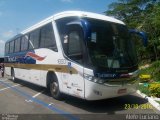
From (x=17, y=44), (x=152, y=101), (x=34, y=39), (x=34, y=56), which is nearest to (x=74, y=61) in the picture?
(x=152, y=101)

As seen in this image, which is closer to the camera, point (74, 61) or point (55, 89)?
point (74, 61)

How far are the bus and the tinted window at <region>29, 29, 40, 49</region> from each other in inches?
55.4

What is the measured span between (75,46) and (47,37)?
3.07 m

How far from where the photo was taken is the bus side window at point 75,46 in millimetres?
9398

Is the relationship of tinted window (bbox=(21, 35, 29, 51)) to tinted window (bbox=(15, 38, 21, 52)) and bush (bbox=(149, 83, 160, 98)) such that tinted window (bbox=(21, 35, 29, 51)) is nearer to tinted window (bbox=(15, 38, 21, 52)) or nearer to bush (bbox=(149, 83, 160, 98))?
tinted window (bbox=(15, 38, 21, 52))

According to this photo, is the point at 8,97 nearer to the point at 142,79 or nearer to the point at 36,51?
the point at 36,51

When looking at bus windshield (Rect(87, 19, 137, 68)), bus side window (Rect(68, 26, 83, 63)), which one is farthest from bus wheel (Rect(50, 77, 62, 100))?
bus windshield (Rect(87, 19, 137, 68))

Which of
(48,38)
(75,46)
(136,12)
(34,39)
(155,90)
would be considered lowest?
(155,90)

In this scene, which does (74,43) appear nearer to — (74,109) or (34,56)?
(74,109)

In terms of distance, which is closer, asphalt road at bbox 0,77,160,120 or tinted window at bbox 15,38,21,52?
asphalt road at bbox 0,77,160,120

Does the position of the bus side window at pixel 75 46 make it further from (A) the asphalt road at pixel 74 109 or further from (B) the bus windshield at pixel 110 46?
(A) the asphalt road at pixel 74 109

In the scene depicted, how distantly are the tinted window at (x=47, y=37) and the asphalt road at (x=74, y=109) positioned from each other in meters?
2.44

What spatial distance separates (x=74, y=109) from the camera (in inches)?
379

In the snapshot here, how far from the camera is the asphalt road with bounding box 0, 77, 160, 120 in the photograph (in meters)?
8.61
